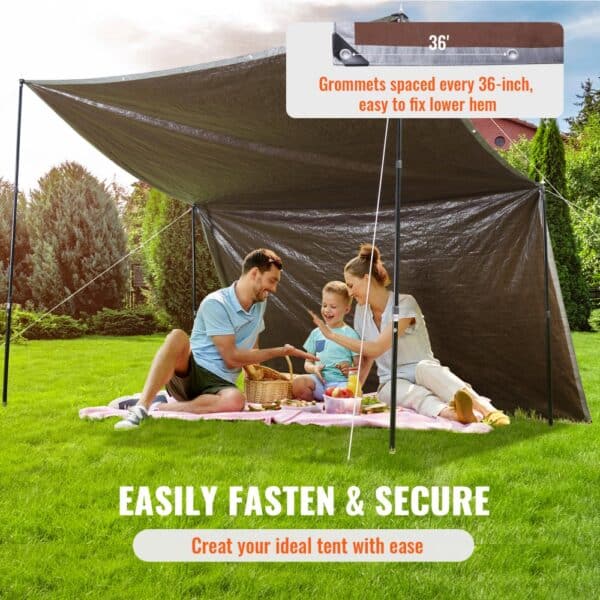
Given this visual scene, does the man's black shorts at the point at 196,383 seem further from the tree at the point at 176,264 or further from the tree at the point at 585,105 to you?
the tree at the point at 585,105

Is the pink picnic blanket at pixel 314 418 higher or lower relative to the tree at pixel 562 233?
lower

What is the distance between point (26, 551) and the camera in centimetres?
224

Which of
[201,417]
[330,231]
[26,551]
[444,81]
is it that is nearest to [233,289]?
[201,417]

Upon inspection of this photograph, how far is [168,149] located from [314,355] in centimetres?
158

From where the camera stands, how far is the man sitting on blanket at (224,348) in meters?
4.21

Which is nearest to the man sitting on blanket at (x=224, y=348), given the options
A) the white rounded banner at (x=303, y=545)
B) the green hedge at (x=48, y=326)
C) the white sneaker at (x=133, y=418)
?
the white sneaker at (x=133, y=418)

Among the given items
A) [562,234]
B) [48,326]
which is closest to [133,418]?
[48,326]

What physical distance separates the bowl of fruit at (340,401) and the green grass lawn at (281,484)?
462 mm

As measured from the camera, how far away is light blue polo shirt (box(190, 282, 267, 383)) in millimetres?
4234

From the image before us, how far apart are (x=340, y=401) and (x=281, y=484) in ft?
4.99

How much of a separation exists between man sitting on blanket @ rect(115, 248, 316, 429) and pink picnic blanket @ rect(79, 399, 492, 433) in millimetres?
107

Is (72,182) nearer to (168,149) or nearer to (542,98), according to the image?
(168,149)

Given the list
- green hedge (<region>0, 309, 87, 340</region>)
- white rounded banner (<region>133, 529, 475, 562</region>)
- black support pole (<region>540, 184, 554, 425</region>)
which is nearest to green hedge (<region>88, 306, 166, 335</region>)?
green hedge (<region>0, 309, 87, 340</region>)

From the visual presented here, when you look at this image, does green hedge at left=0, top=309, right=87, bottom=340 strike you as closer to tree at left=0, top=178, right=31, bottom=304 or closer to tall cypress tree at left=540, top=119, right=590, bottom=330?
tree at left=0, top=178, right=31, bottom=304
